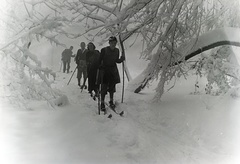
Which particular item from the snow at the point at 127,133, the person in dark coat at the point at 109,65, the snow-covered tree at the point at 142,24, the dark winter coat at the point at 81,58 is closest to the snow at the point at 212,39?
the snow-covered tree at the point at 142,24

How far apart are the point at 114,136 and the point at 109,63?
184 cm

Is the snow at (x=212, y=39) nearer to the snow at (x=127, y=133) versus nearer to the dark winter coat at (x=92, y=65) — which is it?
the snow at (x=127, y=133)

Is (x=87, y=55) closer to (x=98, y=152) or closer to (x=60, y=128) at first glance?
(x=60, y=128)

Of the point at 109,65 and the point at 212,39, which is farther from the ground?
the point at 212,39

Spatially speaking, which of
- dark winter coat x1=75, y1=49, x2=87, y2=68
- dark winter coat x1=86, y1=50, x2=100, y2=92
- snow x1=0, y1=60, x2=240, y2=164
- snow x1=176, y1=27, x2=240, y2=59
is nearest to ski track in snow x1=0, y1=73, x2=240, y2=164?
snow x1=0, y1=60, x2=240, y2=164

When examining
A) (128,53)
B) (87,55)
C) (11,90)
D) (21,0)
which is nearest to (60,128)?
(11,90)

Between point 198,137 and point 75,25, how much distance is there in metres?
4.82

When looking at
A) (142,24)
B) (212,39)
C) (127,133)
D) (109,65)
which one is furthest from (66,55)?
(127,133)

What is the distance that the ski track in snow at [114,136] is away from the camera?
4031mm

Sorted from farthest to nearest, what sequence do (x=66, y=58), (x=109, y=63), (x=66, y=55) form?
1. (x=66, y=55)
2. (x=66, y=58)
3. (x=109, y=63)

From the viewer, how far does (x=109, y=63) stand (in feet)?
20.1

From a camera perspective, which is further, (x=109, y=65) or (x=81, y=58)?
(x=81, y=58)

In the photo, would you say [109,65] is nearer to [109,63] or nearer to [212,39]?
[109,63]

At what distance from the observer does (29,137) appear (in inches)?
167
